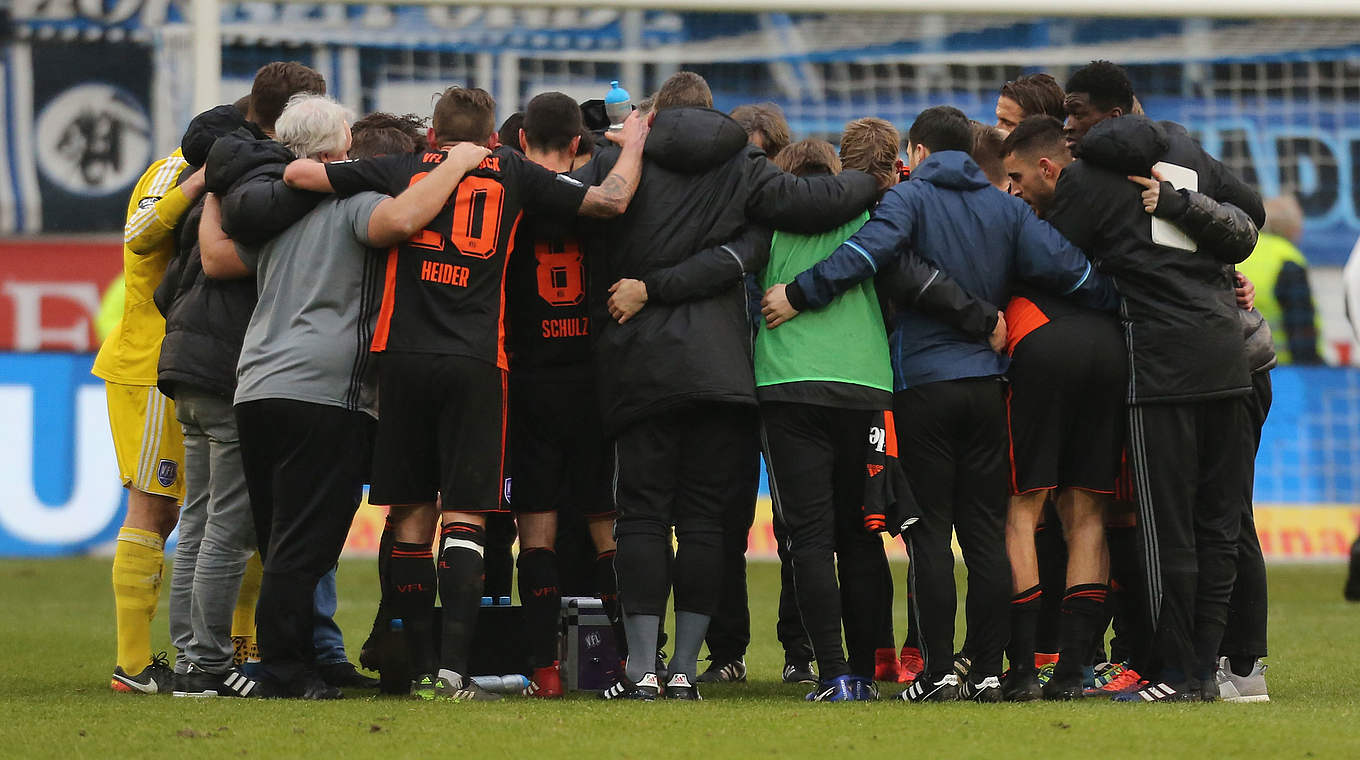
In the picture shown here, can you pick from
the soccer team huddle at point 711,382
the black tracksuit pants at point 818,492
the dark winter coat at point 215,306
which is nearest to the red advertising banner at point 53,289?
the dark winter coat at point 215,306

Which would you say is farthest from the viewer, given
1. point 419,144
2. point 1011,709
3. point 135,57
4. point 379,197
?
point 135,57

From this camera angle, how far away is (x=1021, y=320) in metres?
6.05

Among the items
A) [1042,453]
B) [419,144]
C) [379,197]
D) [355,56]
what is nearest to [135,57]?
[355,56]

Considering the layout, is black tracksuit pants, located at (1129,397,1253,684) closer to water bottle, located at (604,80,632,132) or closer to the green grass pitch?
the green grass pitch

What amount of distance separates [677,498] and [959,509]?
0.96 metres

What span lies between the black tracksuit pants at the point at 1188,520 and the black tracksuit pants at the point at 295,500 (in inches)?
106

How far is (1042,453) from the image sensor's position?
598cm

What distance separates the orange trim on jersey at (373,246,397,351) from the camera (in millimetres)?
5730

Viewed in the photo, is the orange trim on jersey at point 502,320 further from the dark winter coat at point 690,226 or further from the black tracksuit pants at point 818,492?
the black tracksuit pants at point 818,492

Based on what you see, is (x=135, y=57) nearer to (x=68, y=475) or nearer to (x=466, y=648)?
(x=68, y=475)

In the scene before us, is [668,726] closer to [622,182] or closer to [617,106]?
[622,182]

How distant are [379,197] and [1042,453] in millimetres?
2417

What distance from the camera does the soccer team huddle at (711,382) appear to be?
228 inches

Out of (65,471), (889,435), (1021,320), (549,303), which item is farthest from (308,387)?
(65,471)
